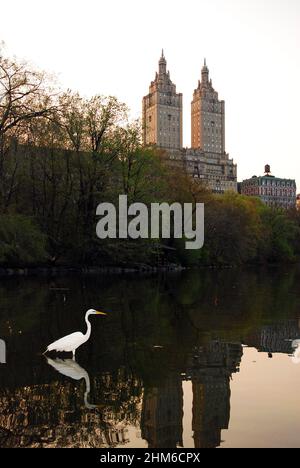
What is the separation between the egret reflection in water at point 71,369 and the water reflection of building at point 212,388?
1.97 metres

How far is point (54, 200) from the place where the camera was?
47.9m

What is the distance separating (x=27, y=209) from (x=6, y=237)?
13.6 metres

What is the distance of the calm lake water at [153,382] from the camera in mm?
7141

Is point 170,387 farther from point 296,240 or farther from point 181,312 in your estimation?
point 296,240

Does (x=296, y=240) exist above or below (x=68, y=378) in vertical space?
above

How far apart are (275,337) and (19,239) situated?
2628 cm

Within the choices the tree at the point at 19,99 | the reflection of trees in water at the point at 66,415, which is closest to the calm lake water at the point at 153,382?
the reflection of trees in water at the point at 66,415

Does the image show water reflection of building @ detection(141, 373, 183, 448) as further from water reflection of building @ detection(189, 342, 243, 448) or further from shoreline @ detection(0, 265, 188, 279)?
shoreline @ detection(0, 265, 188, 279)

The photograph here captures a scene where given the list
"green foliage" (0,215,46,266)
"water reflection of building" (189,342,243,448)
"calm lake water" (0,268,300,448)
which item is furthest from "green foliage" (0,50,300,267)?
"water reflection of building" (189,342,243,448)

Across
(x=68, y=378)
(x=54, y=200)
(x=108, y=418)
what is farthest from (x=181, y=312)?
(x=54, y=200)

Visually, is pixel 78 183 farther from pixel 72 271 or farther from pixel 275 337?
pixel 275 337

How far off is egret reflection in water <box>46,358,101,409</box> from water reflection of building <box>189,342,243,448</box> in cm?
197

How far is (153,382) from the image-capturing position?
965 centimetres

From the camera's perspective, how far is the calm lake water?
7141mm
